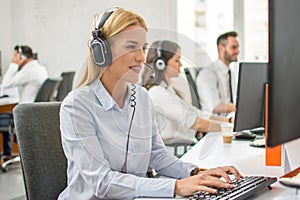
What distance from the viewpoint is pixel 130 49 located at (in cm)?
158

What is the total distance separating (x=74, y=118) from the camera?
1543mm

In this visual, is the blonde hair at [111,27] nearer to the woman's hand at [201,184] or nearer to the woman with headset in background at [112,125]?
the woman with headset in background at [112,125]

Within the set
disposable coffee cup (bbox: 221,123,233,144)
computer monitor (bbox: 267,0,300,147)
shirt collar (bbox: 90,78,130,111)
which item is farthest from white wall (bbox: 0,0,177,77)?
computer monitor (bbox: 267,0,300,147)

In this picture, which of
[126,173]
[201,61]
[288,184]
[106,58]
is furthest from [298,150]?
[201,61]

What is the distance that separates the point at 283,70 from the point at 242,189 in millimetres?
458

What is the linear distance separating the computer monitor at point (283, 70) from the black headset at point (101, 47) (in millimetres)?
679

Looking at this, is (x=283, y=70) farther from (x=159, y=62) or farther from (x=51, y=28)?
(x=51, y=28)

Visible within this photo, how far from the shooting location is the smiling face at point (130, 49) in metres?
1.58

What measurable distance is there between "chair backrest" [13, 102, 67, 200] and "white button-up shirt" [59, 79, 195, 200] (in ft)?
0.32

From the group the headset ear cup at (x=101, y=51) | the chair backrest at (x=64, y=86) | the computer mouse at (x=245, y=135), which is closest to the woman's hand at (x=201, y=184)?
the headset ear cup at (x=101, y=51)

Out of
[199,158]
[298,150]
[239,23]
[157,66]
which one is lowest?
[199,158]

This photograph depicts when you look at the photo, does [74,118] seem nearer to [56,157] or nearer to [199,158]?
[56,157]

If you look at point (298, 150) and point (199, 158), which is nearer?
point (298, 150)

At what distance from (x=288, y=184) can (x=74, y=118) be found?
0.66 m
